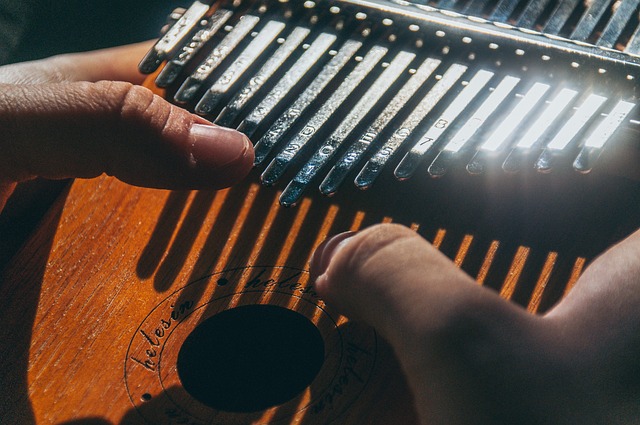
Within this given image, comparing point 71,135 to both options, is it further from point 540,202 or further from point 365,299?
point 540,202

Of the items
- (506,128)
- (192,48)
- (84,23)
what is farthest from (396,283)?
(84,23)

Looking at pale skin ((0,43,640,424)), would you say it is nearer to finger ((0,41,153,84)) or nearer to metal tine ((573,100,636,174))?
metal tine ((573,100,636,174))

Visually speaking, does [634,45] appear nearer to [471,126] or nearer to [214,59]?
[471,126]

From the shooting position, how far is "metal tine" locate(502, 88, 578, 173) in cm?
79

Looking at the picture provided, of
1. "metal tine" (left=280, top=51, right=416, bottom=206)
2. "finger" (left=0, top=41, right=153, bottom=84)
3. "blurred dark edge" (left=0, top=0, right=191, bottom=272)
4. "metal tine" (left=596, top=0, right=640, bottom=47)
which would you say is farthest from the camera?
"blurred dark edge" (left=0, top=0, right=191, bottom=272)

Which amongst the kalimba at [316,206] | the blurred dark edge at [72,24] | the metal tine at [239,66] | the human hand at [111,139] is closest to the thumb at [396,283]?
the kalimba at [316,206]

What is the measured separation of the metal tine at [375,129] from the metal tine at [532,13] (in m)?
0.16

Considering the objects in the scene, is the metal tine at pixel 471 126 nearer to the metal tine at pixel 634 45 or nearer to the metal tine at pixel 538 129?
the metal tine at pixel 538 129

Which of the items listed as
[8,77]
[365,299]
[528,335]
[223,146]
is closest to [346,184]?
[223,146]

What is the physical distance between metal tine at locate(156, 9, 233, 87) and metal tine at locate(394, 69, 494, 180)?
37cm

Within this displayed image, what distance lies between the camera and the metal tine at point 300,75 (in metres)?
0.87

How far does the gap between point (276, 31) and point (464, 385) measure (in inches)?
24.8

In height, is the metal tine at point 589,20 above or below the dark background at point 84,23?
above

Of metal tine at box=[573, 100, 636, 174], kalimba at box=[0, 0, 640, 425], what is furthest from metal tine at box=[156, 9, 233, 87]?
metal tine at box=[573, 100, 636, 174]
